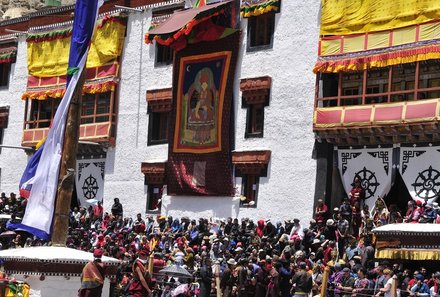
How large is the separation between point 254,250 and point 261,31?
10064 mm

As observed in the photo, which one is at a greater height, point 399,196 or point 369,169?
point 369,169

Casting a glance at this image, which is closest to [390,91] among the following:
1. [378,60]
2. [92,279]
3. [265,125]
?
→ [378,60]

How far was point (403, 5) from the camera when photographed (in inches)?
1346

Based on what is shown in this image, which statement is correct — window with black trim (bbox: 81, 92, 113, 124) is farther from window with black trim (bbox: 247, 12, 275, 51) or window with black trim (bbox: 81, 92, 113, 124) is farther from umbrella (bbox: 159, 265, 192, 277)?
umbrella (bbox: 159, 265, 192, 277)

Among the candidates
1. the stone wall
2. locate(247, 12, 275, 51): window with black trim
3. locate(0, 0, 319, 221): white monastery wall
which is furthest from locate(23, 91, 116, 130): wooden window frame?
the stone wall

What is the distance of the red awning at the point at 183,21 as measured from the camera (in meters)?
40.2

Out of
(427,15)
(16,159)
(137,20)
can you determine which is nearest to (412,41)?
(427,15)

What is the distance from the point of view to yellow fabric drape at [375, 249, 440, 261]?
28.6m

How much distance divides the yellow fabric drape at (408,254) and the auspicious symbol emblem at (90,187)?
19127 millimetres

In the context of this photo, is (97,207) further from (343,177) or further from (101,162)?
(343,177)

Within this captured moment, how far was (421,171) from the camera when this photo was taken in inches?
1329

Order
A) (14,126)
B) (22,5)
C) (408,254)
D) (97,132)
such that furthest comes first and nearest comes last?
(22,5) → (14,126) → (97,132) → (408,254)

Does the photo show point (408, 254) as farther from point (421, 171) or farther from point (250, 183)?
point (250, 183)

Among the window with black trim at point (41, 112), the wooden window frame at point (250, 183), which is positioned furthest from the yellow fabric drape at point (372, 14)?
the window with black trim at point (41, 112)
